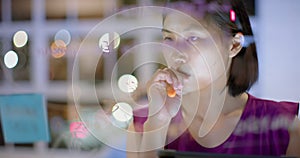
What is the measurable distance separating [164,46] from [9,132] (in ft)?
3.75

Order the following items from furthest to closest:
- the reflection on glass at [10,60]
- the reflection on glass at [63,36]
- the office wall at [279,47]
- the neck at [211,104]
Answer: the reflection on glass at [10,60] → the reflection on glass at [63,36] → the neck at [211,104] → the office wall at [279,47]

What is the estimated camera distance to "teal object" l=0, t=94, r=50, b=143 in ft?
7.03

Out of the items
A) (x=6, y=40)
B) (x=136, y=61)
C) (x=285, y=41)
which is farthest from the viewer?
(x=6, y=40)

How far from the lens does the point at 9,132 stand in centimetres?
222

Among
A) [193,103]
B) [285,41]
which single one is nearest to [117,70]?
[193,103]

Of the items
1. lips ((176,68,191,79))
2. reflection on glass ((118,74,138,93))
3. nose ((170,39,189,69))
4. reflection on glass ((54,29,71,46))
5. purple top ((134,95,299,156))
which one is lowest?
purple top ((134,95,299,156))

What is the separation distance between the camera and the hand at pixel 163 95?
1929 mm

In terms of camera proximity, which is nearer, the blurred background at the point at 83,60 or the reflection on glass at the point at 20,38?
the blurred background at the point at 83,60

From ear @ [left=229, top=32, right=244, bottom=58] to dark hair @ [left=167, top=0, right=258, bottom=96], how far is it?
15mm

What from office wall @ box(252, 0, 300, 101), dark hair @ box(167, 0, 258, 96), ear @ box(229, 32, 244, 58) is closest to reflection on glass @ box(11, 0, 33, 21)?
dark hair @ box(167, 0, 258, 96)

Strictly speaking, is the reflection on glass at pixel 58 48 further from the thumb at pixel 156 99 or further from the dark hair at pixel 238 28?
the dark hair at pixel 238 28

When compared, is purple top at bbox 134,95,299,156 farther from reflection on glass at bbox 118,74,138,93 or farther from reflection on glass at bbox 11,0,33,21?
reflection on glass at bbox 11,0,33,21

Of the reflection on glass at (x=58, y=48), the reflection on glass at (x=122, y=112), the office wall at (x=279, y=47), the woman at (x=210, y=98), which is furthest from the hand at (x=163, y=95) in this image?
the reflection on glass at (x=58, y=48)

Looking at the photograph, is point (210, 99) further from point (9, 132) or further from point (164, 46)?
point (9, 132)
